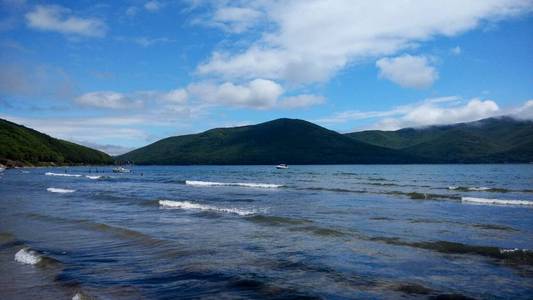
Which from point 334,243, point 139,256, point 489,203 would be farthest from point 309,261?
point 489,203

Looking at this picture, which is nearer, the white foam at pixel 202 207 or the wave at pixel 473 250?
the wave at pixel 473 250

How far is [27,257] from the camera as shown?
1551cm

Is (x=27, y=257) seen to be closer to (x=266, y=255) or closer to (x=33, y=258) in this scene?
(x=33, y=258)

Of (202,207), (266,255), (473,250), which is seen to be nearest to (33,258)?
(266,255)

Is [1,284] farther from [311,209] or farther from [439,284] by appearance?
[311,209]

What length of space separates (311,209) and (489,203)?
56.2 ft

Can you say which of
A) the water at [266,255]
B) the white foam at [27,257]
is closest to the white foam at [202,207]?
the water at [266,255]

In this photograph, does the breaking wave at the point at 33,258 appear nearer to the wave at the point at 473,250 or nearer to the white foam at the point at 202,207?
the wave at the point at 473,250

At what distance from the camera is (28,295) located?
10.9 metres

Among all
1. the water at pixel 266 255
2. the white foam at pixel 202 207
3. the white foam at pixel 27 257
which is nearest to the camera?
the water at pixel 266 255

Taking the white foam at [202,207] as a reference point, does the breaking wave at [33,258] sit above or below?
below

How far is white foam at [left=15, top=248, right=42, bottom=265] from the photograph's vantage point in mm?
15016

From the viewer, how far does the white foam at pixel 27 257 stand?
15016 millimetres

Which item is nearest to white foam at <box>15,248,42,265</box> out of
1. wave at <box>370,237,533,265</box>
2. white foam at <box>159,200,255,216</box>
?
wave at <box>370,237,533,265</box>
